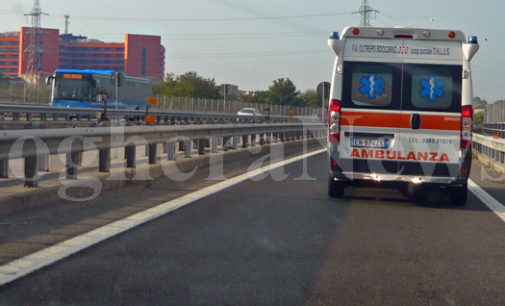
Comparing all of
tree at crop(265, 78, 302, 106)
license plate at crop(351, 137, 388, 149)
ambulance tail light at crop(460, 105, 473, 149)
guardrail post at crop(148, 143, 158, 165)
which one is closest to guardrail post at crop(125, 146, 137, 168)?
guardrail post at crop(148, 143, 158, 165)

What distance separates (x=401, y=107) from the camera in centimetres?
1049

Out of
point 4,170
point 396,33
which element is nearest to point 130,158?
point 4,170

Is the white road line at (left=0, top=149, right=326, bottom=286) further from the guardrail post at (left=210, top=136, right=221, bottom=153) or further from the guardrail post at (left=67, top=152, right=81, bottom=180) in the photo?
the guardrail post at (left=210, top=136, right=221, bottom=153)

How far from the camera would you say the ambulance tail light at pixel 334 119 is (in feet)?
34.6

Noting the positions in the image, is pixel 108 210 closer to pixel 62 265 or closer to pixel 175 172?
pixel 62 265

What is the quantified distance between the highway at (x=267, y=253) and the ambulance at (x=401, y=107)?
22.7 inches

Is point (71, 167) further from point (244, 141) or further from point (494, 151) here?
point (494, 151)

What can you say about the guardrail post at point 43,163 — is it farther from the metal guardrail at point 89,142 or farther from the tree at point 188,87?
Answer: the tree at point 188,87

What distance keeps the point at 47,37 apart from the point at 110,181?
18438 cm

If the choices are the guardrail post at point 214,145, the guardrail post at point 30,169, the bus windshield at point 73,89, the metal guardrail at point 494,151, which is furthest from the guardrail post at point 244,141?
the bus windshield at point 73,89

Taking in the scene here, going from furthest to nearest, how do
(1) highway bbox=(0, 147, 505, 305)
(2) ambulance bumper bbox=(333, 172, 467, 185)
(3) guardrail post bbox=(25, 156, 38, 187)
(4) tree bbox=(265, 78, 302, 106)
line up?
(4) tree bbox=(265, 78, 302, 106), (2) ambulance bumper bbox=(333, 172, 467, 185), (3) guardrail post bbox=(25, 156, 38, 187), (1) highway bbox=(0, 147, 505, 305)

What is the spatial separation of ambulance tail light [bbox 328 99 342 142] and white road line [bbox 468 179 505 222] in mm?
2420

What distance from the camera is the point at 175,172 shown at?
1385cm

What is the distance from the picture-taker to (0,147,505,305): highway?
5.28 metres
